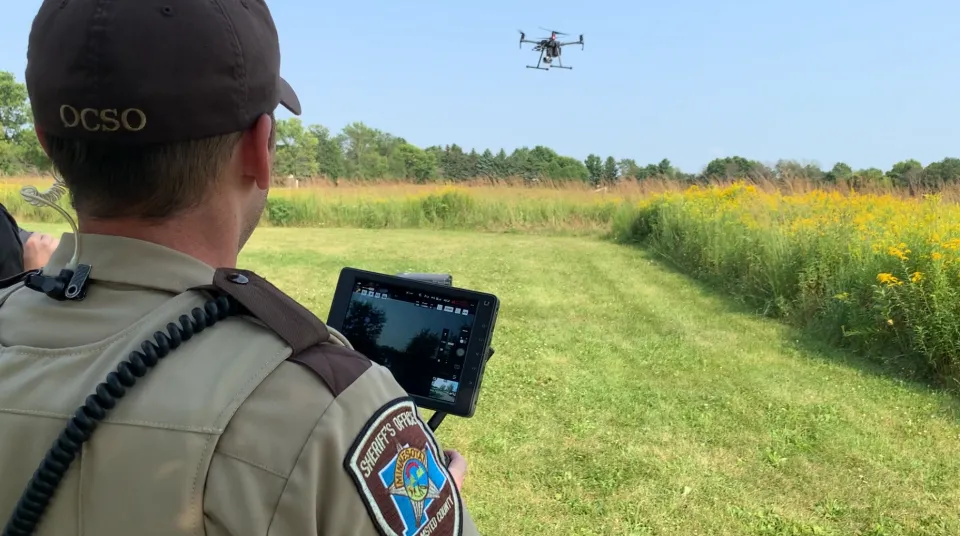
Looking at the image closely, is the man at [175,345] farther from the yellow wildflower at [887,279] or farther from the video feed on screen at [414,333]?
the yellow wildflower at [887,279]

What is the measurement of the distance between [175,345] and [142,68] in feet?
0.97

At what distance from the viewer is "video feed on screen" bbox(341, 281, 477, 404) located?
151 cm

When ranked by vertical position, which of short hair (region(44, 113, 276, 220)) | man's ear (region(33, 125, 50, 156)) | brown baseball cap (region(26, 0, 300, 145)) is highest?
brown baseball cap (region(26, 0, 300, 145))

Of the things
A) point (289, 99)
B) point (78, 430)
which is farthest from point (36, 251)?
point (78, 430)

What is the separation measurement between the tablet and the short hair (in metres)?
0.68

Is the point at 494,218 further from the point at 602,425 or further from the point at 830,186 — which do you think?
the point at 602,425

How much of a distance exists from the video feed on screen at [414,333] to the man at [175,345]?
66 centimetres

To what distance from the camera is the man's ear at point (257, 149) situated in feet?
2.86

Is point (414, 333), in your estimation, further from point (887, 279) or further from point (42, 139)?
point (887, 279)

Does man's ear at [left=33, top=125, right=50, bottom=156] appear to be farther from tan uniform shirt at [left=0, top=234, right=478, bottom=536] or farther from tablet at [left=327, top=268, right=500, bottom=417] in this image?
tablet at [left=327, top=268, right=500, bottom=417]

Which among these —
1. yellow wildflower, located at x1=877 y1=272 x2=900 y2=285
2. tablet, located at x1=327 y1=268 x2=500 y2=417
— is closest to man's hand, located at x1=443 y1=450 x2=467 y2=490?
tablet, located at x1=327 y1=268 x2=500 y2=417

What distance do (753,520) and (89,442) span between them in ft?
10.5

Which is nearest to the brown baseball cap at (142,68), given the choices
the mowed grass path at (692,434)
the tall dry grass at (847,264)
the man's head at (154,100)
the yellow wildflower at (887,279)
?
the man's head at (154,100)

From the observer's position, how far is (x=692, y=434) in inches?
164
